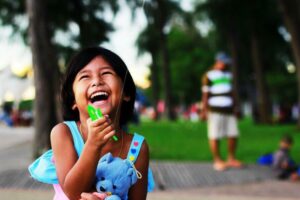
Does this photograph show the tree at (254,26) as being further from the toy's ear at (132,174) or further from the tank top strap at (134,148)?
the toy's ear at (132,174)

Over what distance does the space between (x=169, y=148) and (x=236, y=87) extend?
789 inches

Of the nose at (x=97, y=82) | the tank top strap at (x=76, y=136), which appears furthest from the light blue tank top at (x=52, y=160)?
the nose at (x=97, y=82)

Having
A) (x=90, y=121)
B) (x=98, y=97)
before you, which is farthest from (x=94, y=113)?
(x=98, y=97)

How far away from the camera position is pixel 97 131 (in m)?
1.91

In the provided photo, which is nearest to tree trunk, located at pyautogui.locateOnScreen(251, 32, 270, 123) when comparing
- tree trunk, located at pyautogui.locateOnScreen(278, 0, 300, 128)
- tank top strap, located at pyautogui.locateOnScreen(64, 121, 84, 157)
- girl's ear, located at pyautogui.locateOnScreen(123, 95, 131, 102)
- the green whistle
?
tree trunk, located at pyautogui.locateOnScreen(278, 0, 300, 128)

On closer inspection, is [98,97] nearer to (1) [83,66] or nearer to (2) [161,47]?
(1) [83,66]

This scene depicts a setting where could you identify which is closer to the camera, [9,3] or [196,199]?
[196,199]

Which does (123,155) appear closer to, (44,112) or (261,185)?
(261,185)

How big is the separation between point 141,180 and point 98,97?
376 millimetres

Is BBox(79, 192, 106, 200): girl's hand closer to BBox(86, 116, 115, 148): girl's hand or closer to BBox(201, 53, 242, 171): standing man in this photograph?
BBox(86, 116, 115, 148): girl's hand

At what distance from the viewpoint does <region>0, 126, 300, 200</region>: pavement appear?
22.3 ft

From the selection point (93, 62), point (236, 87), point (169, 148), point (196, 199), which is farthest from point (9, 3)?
point (93, 62)

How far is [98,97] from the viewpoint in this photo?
2072 millimetres

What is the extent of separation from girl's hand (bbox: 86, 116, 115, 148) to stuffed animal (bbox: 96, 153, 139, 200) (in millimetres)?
147
